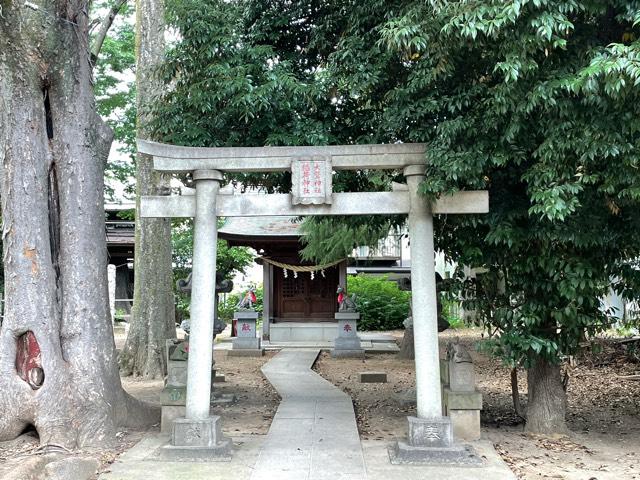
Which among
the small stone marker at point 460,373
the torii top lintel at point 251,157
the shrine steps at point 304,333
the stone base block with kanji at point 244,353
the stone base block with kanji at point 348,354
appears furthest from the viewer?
the shrine steps at point 304,333

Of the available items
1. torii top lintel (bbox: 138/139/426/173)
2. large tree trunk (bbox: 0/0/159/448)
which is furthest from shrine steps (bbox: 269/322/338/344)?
torii top lintel (bbox: 138/139/426/173)

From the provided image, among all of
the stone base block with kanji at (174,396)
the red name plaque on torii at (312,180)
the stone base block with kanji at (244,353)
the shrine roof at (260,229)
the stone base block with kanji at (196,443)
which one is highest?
the shrine roof at (260,229)

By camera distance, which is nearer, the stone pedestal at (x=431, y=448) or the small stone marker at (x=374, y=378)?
the stone pedestal at (x=431, y=448)

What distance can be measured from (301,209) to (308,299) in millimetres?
15139

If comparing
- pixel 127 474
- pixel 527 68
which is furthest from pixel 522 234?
pixel 127 474

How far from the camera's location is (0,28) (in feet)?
21.6

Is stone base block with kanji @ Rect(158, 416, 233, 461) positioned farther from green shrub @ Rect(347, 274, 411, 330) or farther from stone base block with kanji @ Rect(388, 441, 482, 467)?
green shrub @ Rect(347, 274, 411, 330)

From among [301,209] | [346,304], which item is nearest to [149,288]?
[301,209]

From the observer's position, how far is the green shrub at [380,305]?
26094mm

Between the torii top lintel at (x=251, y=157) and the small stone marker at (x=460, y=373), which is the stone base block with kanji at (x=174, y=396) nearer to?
the torii top lintel at (x=251, y=157)

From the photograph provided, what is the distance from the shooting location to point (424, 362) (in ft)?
20.8

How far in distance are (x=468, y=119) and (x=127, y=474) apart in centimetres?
505

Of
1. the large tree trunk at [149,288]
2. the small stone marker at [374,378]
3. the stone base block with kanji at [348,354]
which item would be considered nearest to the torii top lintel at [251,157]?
the large tree trunk at [149,288]

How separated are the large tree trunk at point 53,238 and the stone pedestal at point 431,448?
3.50m
